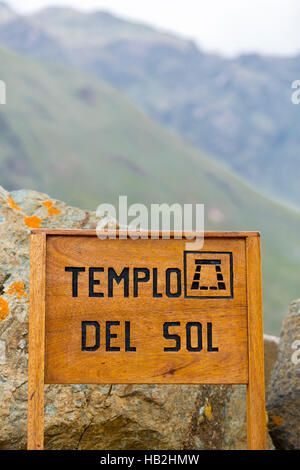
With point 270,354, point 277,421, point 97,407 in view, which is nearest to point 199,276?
point 97,407

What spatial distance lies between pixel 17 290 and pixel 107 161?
409 ft

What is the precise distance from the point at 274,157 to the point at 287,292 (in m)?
85.5

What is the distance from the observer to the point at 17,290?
4805 millimetres

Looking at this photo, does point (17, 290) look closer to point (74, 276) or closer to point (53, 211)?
point (53, 211)

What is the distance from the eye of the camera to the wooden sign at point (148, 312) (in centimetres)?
366

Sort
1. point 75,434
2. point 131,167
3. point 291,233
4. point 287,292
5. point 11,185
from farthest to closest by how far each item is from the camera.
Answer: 1. point 131,167
2. point 291,233
3. point 11,185
4. point 287,292
5. point 75,434

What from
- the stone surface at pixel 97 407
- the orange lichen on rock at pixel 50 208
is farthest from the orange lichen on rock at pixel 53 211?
the stone surface at pixel 97 407

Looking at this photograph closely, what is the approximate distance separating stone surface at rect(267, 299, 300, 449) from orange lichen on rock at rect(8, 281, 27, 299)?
8.82 ft

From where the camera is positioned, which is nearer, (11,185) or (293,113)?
(11,185)

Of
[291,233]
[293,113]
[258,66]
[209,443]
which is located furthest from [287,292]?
[258,66]

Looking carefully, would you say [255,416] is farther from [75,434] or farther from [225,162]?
[225,162]

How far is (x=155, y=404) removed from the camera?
473cm

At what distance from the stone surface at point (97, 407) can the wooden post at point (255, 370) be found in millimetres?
1140

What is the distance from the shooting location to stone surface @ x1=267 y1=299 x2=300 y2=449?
18.2 feet
